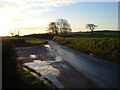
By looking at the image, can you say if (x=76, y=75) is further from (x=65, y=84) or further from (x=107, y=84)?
(x=107, y=84)

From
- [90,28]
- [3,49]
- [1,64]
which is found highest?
[90,28]

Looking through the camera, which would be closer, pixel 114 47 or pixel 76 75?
pixel 76 75

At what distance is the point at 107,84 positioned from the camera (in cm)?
934

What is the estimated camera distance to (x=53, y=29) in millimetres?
106375

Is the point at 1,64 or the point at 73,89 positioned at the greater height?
the point at 1,64

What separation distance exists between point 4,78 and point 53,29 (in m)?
99.9

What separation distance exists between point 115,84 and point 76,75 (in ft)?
10.8

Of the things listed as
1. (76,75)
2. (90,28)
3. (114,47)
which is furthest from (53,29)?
(76,75)

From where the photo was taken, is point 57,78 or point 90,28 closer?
point 57,78

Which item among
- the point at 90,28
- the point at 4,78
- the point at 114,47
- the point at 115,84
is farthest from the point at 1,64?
the point at 90,28

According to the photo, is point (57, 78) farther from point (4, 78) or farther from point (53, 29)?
point (53, 29)

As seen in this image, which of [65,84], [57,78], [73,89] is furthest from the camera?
[57,78]

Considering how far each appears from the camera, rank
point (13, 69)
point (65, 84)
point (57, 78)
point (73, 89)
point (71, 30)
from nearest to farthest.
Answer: point (13, 69), point (73, 89), point (65, 84), point (57, 78), point (71, 30)

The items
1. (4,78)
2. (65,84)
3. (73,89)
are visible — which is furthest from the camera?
(65,84)
